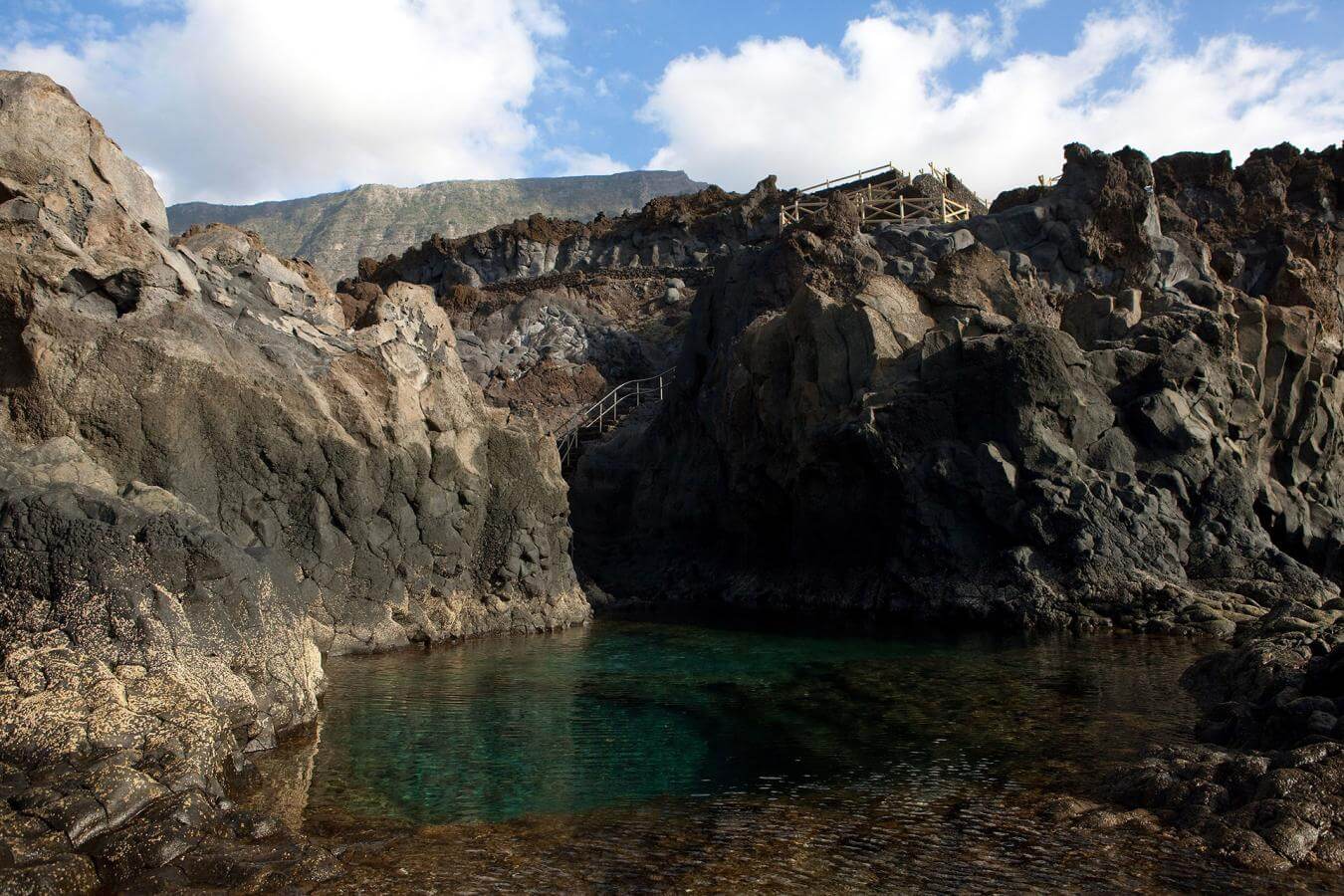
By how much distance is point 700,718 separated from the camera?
47.5 ft

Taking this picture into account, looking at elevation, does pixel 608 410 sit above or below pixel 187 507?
above

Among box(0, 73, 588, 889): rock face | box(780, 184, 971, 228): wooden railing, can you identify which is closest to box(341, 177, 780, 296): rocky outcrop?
box(780, 184, 971, 228): wooden railing

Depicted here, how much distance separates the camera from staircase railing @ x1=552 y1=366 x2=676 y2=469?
136ft

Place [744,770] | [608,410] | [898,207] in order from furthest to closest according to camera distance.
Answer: [898,207]
[608,410]
[744,770]

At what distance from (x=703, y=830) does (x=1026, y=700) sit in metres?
7.19

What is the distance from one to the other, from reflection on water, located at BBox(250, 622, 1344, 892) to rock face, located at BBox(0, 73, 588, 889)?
133 cm

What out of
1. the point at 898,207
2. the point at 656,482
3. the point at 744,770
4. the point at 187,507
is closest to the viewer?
the point at 744,770

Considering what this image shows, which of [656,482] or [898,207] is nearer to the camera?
[656,482]

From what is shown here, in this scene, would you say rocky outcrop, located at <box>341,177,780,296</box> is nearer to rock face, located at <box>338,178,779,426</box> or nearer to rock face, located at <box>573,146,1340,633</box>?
rock face, located at <box>338,178,779,426</box>

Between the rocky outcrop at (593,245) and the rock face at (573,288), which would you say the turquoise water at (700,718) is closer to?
the rock face at (573,288)

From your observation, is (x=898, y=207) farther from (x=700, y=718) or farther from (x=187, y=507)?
(x=187, y=507)

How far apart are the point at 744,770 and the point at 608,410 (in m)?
32.9

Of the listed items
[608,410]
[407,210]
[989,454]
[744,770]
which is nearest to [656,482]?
[608,410]

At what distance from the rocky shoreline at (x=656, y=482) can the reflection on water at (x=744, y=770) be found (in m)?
0.78
